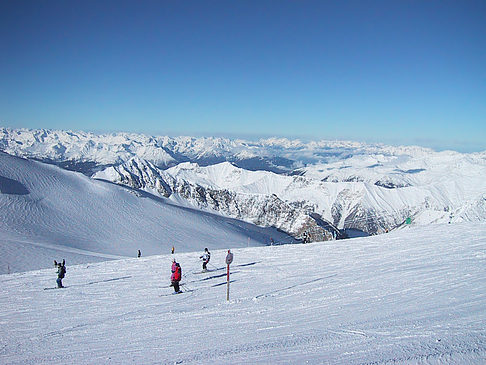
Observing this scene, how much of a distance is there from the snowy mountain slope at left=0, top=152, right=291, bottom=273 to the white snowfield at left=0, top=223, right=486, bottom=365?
1975cm

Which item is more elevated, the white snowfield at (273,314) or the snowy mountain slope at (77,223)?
the white snowfield at (273,314)

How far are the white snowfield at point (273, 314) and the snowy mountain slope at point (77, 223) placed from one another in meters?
19.8

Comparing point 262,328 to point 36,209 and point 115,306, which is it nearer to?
point 115,306

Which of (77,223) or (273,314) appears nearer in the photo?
(273,314)

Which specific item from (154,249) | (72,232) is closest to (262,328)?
(154,249)

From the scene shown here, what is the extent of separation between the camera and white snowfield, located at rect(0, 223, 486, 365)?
6.08 m

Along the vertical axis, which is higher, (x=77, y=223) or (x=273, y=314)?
(x=273, y=314)

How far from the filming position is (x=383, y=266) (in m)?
13.8

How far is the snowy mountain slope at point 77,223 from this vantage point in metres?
34.2

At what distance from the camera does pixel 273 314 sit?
29.0ft

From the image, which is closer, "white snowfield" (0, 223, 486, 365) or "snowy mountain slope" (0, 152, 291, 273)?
"white snowfield" (0, 223, 486, 365)

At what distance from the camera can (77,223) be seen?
50719 mm

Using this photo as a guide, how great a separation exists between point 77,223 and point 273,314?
4985 cm

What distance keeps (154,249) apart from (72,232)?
12.1 m
